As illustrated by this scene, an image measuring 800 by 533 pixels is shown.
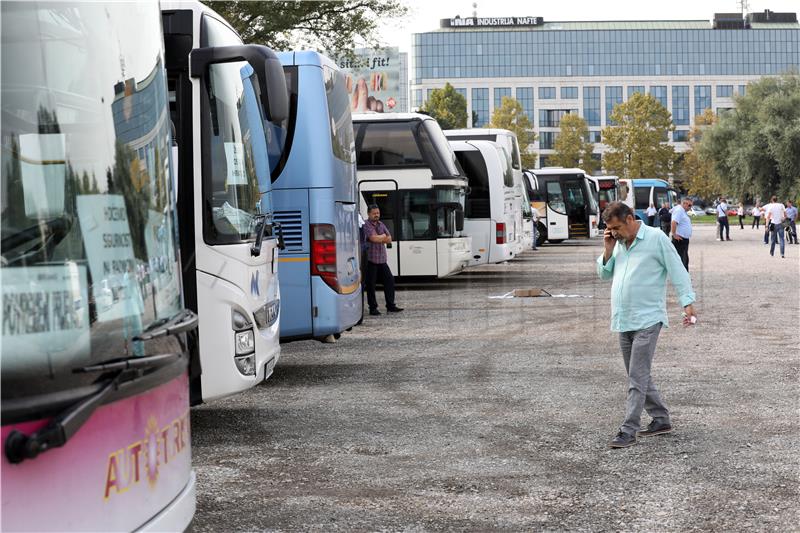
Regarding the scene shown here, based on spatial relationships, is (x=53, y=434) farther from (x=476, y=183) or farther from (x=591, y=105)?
(x=591, y=105)

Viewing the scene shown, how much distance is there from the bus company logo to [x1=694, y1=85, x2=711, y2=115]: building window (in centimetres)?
14911

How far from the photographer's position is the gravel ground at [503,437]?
671 cm

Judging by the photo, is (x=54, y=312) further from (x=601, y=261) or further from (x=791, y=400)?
(x=791, y=400)

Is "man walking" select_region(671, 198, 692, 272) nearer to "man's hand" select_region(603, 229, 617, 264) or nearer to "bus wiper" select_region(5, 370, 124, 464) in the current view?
"man's hand" select_region(603, 229, 617, 264)

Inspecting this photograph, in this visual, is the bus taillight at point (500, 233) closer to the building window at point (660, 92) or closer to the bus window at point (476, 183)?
the bus window at point (476, 183)

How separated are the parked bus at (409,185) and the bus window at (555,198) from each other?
86.1 feet

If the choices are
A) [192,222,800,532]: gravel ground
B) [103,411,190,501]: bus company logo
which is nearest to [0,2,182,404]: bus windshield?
[103,411,190,501]: bus company logo

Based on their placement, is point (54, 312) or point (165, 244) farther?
point (165, 244)

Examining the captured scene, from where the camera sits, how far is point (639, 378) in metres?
8.68

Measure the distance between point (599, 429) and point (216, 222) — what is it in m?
3.20

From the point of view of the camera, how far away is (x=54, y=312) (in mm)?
3645

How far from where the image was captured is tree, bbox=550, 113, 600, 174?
111 meters

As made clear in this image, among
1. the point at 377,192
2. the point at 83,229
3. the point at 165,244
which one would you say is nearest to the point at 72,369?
the point at 83,229

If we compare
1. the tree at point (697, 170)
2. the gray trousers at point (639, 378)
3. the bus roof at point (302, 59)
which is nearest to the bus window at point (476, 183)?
the bus roof at point (302, 59)
